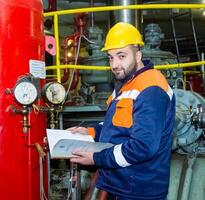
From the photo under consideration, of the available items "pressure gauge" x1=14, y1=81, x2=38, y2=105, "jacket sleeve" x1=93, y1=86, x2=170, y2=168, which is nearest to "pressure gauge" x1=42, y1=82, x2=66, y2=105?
"pressure gauge" x1=14, y1=81, x2=38, y2=105

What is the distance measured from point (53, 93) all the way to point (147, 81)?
1142 millimetres

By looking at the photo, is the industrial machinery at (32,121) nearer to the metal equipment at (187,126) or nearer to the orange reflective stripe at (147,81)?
Answer: the metal equipment at (187,126)

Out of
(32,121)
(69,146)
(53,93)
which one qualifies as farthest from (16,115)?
(69,146)

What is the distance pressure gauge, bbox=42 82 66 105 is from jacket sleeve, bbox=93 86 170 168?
3.40 feet

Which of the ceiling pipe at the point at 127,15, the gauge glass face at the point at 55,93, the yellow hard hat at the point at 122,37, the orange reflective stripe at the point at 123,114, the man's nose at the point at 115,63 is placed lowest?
the orange reflective stripe at the point at 123,114

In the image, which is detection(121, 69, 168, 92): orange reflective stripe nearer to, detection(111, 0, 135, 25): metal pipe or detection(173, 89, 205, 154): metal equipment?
detection(173, 89, 205, 154): metal equipment

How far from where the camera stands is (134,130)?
92.1 inches

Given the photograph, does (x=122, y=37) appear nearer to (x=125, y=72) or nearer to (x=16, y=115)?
(x=125, y=72)

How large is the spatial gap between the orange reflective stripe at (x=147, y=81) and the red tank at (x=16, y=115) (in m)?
1.15

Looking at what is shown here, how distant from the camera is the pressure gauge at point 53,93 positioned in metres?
3.29

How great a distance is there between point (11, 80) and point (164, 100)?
1.42 metres

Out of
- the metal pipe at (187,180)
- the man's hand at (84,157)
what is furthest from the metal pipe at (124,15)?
the man's hand at (84,157)

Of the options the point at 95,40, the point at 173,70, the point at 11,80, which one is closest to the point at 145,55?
the point at 173,70

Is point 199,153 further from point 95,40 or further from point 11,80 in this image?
point 95,40
